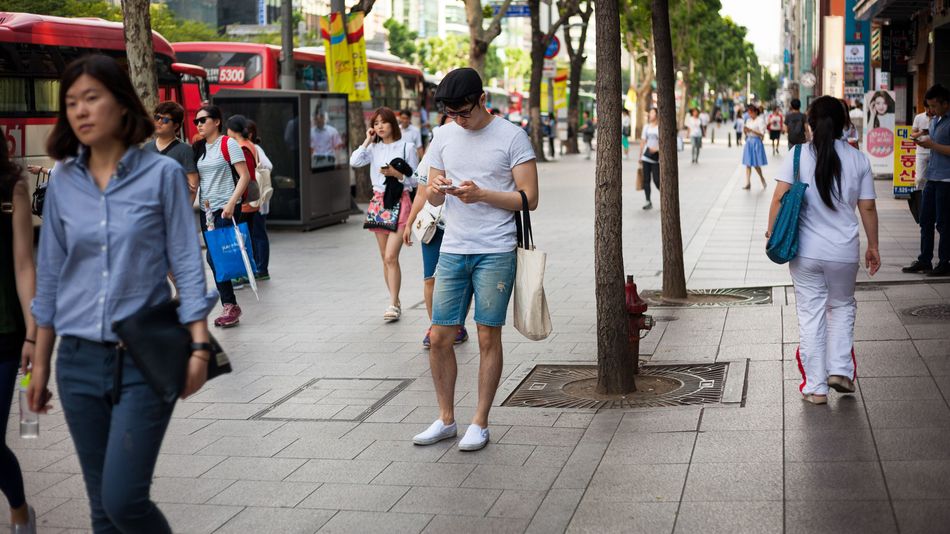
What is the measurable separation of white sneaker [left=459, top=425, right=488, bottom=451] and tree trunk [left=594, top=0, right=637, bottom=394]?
1248 mm

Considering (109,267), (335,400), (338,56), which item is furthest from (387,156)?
(338,56)

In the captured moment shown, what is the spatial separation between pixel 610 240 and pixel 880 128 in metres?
17.8

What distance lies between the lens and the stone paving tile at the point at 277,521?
4691 millimetres

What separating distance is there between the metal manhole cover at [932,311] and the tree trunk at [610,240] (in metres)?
3.03

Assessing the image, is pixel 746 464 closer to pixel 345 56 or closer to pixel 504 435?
pixel 504 435

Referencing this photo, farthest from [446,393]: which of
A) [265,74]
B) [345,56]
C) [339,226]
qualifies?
[265,74]

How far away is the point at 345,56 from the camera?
20.8 metres

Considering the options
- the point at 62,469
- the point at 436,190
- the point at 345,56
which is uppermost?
the point at 345,56

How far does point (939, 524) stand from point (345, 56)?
685 inches

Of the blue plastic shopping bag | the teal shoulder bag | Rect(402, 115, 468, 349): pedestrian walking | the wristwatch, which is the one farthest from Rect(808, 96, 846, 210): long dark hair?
the blue plastic shopping bag

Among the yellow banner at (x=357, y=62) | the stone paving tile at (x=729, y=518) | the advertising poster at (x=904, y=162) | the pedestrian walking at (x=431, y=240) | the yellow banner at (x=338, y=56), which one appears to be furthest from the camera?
the yellow banner at (x=357, y=62)

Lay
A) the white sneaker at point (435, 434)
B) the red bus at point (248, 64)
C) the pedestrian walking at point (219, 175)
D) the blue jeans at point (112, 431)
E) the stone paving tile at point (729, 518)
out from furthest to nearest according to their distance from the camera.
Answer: the red bus at point (248, 64) → the pedestrian walking at point (219, 175) → the white sneaker at point (435, 434) → the stone paving tile at point (729, 518) → the blue jeans at point (112, 431)

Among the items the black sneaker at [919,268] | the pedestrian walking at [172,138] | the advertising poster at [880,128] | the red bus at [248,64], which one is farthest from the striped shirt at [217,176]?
the red bus at [248,64]

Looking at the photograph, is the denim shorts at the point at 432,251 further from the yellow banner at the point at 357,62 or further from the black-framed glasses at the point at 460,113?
the yellow banner at the point at 357,62
